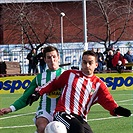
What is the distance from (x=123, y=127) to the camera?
39.8ft

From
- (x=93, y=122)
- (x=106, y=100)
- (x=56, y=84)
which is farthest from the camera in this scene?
(x=93, y=122)

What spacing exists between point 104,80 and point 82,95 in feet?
53.0

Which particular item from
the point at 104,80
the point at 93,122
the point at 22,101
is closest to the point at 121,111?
the point at 22,101

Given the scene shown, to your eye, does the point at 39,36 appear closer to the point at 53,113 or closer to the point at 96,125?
the point at 96,125

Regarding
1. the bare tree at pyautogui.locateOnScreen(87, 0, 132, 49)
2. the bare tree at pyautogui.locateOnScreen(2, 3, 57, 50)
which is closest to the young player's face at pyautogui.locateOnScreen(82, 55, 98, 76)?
the bare tree at pyautogui.locateOnScreen(2, 3, 57, 50)

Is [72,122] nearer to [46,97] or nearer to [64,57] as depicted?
[46,97]

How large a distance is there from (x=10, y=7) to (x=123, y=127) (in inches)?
1363

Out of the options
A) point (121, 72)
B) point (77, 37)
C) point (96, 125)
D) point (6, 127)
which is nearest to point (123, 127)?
point (96, 125)

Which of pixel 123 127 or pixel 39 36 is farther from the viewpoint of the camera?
pixel 39 36

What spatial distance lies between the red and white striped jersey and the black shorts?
0.28ft

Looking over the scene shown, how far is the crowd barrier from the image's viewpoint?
2319 cm

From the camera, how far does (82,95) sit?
7.18m

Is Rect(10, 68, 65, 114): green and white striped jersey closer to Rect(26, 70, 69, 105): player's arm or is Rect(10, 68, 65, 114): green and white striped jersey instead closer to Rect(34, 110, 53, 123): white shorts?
Rect(34, 110, 53, 123): white shorts

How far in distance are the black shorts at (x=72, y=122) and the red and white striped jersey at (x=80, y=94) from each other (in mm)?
87
